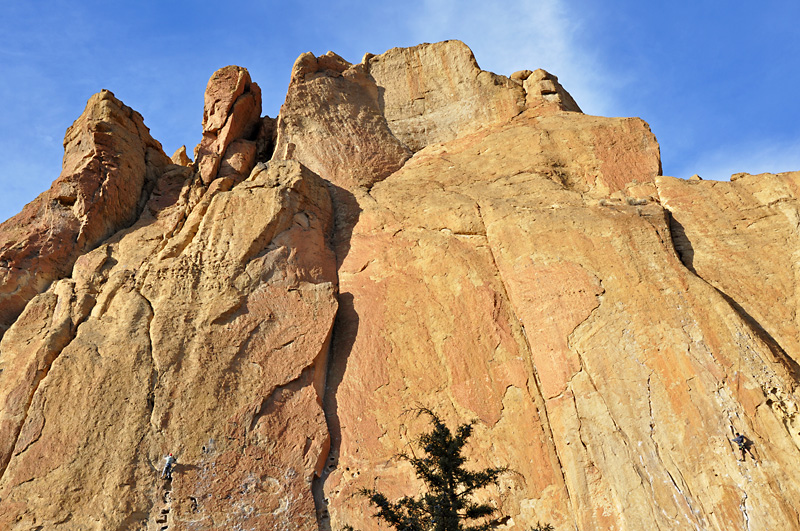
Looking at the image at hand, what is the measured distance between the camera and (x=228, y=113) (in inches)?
973

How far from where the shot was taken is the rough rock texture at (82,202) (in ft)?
63.1

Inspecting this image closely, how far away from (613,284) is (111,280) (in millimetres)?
12656

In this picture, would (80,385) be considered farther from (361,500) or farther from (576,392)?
(576,392)

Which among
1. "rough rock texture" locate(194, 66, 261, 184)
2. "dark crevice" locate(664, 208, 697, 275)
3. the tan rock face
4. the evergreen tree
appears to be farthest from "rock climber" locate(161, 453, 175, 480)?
"dark crevice" locate(664, 208, 697, 275)

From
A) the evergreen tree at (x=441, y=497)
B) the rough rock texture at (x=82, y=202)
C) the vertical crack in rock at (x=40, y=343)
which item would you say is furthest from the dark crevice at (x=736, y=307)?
the rough rock texture at (x=82, y=202)

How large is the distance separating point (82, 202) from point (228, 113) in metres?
6.28

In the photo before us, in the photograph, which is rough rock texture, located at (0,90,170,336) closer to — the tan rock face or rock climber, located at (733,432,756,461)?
the tan rock face

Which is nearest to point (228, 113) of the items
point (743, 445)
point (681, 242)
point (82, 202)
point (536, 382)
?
point (82, 202)

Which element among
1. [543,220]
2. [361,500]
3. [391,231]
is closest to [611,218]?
[543,220]

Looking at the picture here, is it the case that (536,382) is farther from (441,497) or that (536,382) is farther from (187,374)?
(187,374)

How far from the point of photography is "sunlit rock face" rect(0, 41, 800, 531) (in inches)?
540

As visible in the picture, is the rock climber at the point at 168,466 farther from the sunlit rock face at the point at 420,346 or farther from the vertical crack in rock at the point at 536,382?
the vertical crack in rock at the point at 536,382

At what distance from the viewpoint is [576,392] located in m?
14.7

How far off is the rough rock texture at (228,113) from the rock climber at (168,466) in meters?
10.9
